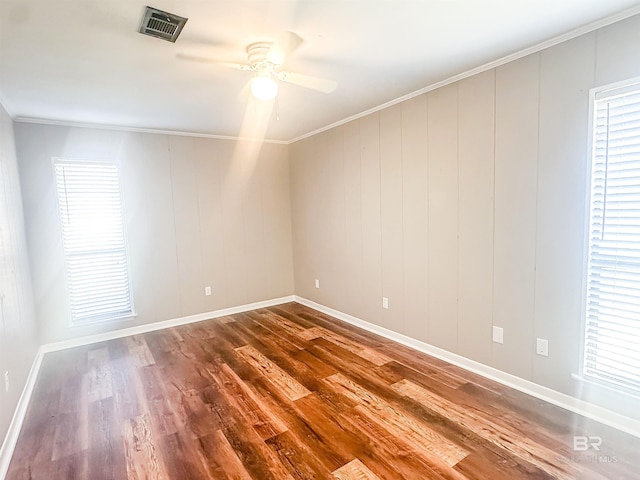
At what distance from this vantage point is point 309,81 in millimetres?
2797

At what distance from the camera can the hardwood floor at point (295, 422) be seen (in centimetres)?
187

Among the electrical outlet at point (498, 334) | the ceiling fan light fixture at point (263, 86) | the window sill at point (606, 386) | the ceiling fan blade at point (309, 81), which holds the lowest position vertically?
the window sill at point (606, 386)

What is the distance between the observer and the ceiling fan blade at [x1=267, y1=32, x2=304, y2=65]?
2.07 metres

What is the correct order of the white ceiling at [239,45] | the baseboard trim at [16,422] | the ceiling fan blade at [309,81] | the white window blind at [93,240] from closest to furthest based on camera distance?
the white ceiling at [239,45], the baseboard trim at [16,422], the ceiling fan blade at [309,81], the white window blind at [93,240]

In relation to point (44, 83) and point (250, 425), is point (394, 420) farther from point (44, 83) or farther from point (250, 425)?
point (44, 83)

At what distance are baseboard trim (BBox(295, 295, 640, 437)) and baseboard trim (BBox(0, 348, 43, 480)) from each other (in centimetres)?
315

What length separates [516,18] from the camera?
194 cm

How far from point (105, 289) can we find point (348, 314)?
2983 mm

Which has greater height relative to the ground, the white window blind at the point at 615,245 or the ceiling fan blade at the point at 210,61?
the ceiling fan blade at the point at 210,61

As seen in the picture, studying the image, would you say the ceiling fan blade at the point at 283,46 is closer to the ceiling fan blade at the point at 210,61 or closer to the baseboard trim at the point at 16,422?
the ceiling fan blade at the point at 210,61

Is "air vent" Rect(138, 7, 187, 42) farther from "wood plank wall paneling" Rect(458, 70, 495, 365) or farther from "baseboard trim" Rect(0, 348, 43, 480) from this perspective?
"baseboard trim" Rect(0, 348, 43, 480)

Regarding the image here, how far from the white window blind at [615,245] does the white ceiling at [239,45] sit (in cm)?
63

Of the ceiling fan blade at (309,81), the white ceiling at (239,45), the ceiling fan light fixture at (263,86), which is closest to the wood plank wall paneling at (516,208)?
the white ceiling at (239,45)

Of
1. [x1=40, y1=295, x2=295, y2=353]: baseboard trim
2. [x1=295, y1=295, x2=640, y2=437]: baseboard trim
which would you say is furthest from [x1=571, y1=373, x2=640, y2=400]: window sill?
[x1=40, y1=295, x2=295, y2=353]: baseboard trim
